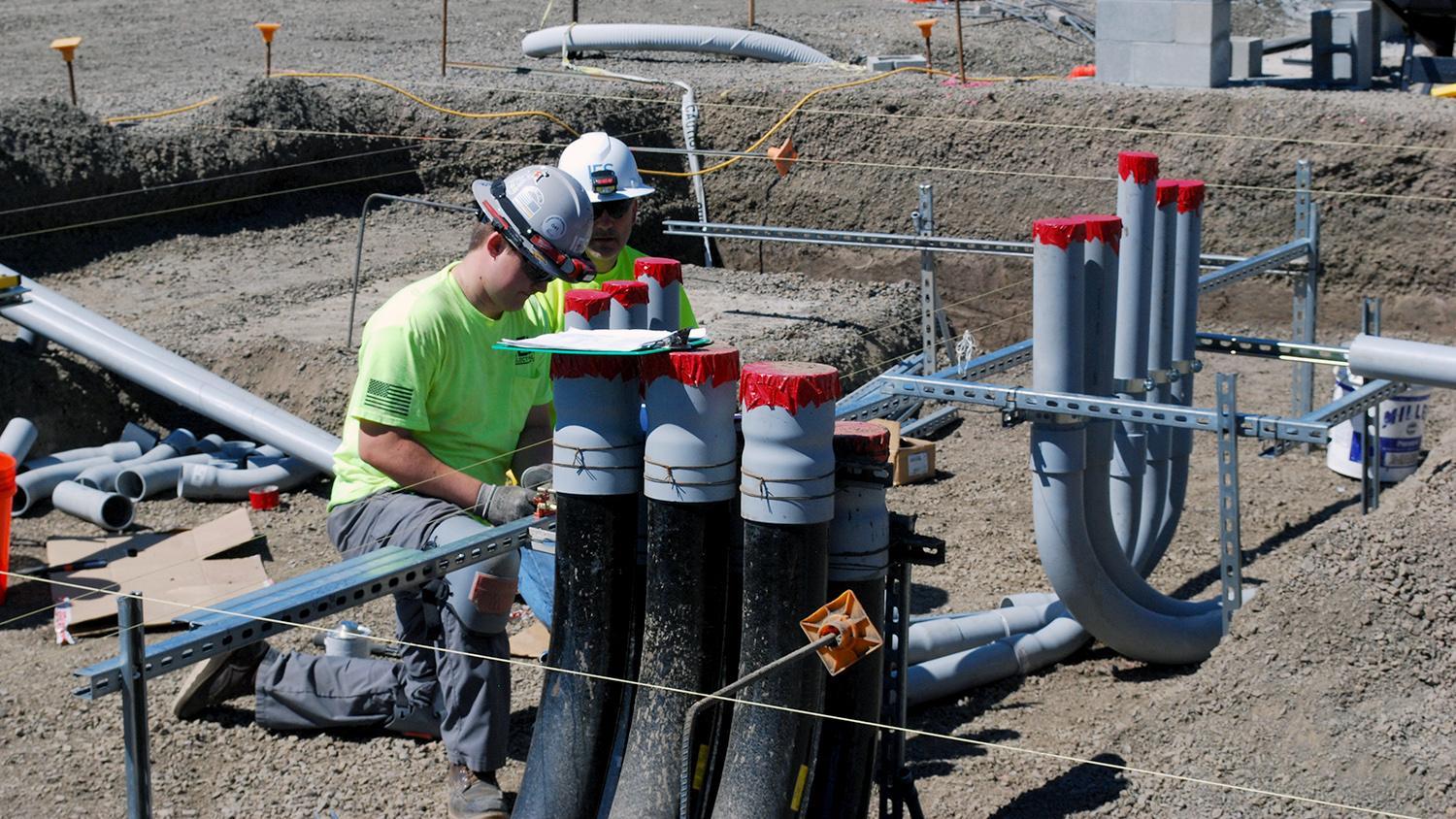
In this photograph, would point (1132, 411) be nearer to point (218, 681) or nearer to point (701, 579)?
point (701, 579)

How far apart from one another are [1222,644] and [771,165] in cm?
723

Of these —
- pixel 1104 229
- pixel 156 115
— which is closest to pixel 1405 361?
pixel 1104 229

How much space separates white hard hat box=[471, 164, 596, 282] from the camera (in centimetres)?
404

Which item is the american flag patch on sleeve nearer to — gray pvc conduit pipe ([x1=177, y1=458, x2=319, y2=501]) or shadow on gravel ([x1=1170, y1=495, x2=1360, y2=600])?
gray pvc conduit pipe ([x1=177, y1=458, x2=319, y2=501])

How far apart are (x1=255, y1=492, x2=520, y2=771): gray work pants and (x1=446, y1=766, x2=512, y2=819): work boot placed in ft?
0.13

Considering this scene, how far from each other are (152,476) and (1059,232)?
461cm

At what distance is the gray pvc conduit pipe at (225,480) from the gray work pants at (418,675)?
2508 millimetres

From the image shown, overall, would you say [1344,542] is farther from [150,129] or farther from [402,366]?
[150,129]

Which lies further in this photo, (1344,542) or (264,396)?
(264,396)

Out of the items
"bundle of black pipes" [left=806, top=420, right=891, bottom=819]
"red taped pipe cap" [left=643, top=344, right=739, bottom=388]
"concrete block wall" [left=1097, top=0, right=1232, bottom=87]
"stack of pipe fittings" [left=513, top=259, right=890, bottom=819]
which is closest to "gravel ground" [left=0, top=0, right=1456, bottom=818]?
"concrete block wall" [left=1097, top=0, right=1232, bottom=87]

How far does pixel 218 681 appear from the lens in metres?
4.92

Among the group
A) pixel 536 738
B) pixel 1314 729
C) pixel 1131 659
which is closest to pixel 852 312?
pixel 1131 659

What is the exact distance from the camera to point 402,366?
4.16 meters

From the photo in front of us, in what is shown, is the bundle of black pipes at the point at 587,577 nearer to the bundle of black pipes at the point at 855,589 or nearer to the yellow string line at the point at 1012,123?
the bundle of black pipes at the point at 855,589
